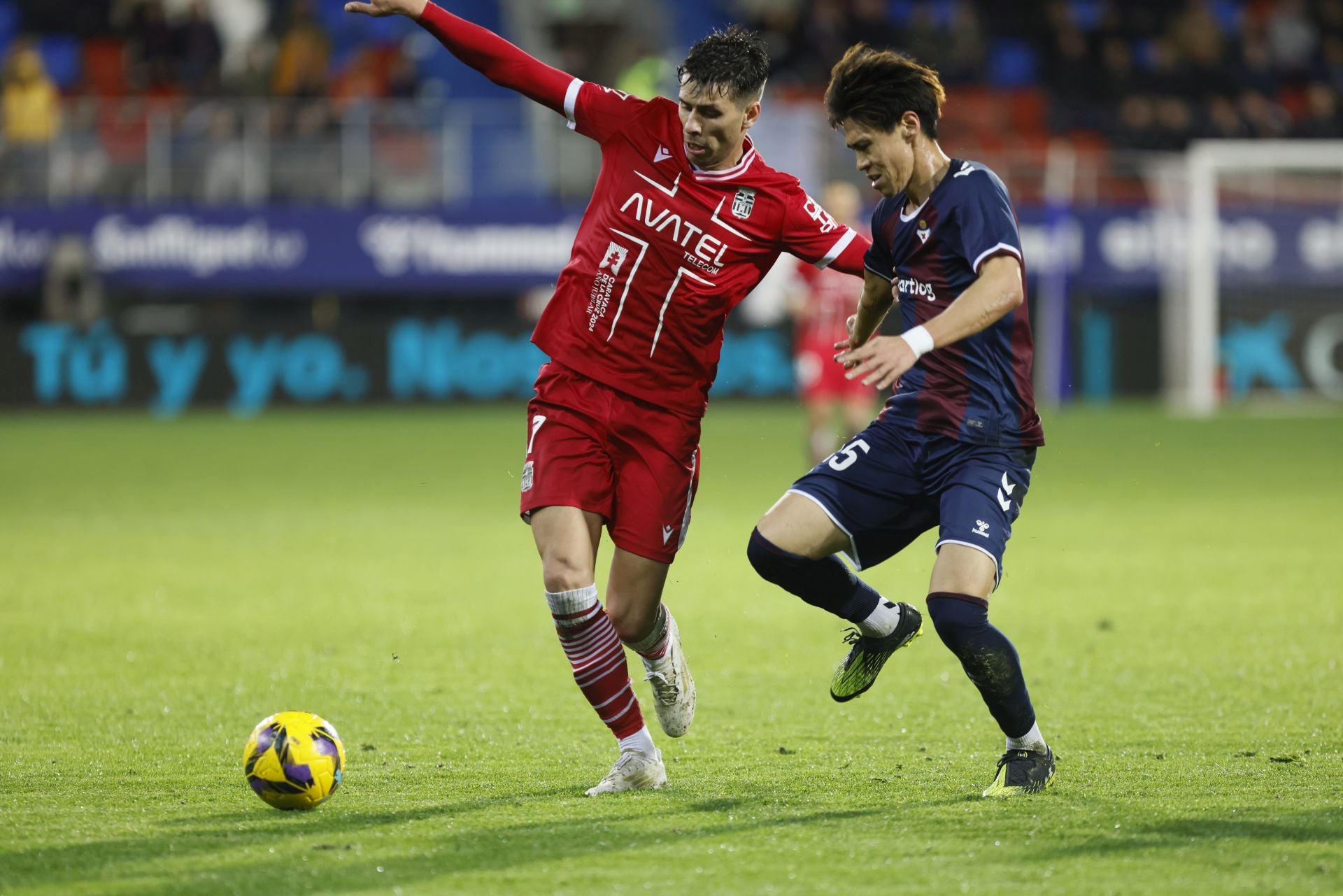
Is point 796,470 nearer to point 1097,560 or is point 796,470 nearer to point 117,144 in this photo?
point 1097,560

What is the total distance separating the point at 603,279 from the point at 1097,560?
5585mm

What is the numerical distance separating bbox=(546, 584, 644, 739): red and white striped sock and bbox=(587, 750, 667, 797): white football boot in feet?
0.28

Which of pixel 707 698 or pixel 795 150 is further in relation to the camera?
pixel 795 150

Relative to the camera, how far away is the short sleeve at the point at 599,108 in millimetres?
5547

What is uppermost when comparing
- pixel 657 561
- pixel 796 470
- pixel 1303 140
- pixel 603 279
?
pixel 1303 140

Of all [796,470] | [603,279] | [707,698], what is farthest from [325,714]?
[796,470]

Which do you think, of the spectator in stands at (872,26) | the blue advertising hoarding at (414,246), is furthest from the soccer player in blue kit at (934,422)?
the spectator in stands at (872,26)

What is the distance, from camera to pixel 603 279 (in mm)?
5469

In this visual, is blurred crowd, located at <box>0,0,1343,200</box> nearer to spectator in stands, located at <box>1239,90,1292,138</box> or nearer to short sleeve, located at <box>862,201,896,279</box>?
spectator in stands, located at <box>1239,90,1292,138</box>

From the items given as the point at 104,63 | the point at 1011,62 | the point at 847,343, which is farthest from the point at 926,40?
the point at 847,343

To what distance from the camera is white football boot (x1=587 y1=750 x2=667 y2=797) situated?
503 centimetres

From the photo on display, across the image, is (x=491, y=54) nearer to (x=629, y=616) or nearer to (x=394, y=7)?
(x=394, y=7)

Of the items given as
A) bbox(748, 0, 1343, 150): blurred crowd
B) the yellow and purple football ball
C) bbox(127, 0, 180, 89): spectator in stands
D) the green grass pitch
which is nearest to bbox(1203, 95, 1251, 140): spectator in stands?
bbox(748, 0, 1343, 150): blurred crowd

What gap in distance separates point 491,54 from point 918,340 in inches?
69.5
